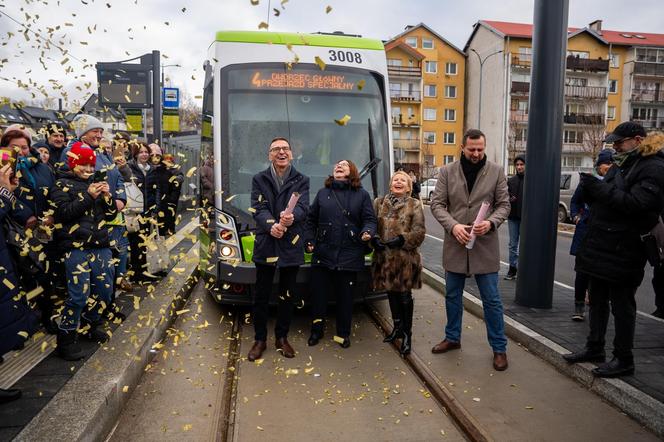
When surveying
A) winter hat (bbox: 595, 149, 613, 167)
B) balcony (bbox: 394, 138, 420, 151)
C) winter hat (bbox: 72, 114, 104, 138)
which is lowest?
winter hat (bbox: 595, 149, 613, 167)

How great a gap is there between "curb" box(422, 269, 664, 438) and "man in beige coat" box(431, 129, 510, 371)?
0.47 metres

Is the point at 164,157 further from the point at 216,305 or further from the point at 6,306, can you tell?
the point at 6,306

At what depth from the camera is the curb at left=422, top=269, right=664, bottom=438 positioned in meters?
3.53

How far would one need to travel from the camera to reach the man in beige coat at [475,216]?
184 inches

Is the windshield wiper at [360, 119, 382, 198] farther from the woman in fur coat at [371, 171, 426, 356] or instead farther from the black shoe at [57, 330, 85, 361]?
the black shoe at [57, 330, 85, 361]

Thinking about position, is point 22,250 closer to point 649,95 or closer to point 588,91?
point 588,91

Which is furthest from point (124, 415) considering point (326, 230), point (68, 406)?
point (326, 230)

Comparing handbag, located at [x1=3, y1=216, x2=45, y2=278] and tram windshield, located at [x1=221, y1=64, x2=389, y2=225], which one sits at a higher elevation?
tram windshield, located at [x1=221, y1=64, x2=389, y2=225]

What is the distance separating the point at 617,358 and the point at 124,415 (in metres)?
3.92

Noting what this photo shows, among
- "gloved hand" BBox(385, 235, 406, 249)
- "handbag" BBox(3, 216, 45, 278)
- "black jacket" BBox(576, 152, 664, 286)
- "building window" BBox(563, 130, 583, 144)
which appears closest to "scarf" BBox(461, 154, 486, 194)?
"gloved hand" BBox(385, 235, 406, 249)

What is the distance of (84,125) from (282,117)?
2189mm

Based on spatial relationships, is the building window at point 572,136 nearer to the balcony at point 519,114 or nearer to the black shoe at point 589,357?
the balcony at point 519,114

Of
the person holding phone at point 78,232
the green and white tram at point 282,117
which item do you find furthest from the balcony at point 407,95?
the person holding phone at point 78,232

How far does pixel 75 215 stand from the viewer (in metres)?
4.34
